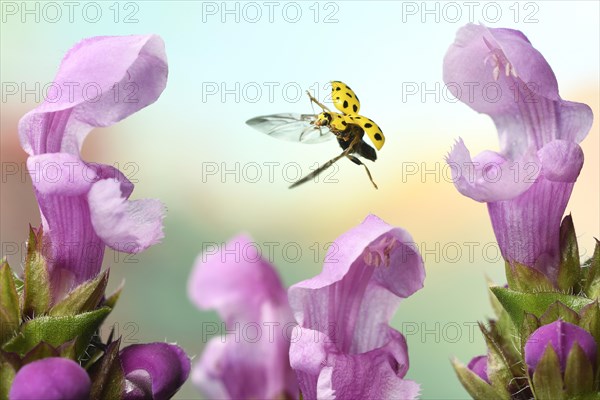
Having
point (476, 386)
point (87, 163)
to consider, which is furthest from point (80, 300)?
point (476, 386)

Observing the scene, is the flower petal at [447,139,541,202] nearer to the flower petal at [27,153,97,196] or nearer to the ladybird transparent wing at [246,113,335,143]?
the ladybird transparent wing at [246,113,335,143]

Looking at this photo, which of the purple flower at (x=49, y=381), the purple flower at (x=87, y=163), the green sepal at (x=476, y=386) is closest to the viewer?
the purple flower at (x=49, y=381)

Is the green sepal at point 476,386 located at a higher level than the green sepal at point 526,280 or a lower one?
lower

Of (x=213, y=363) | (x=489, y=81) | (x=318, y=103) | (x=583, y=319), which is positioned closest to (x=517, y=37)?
(x=489, y=81)

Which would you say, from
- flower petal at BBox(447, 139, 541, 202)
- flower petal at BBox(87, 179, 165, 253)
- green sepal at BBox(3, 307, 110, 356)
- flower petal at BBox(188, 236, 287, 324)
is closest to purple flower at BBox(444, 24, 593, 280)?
flower petal at BBox(447, 139, 541, 202)

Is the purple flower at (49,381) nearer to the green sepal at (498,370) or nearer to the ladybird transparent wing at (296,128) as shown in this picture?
the ladybird transparent wing at (296,128)

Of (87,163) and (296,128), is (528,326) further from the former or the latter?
(87,163)

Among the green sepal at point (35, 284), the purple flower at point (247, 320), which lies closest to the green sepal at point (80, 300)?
the green sepal at point (35, 284)

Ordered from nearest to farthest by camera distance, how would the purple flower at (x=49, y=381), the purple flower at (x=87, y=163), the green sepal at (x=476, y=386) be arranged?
the purple flower at (x=49, y=381)
the purple flower at (x=87, y=163)
the green sepal at (x=476, y=386)
